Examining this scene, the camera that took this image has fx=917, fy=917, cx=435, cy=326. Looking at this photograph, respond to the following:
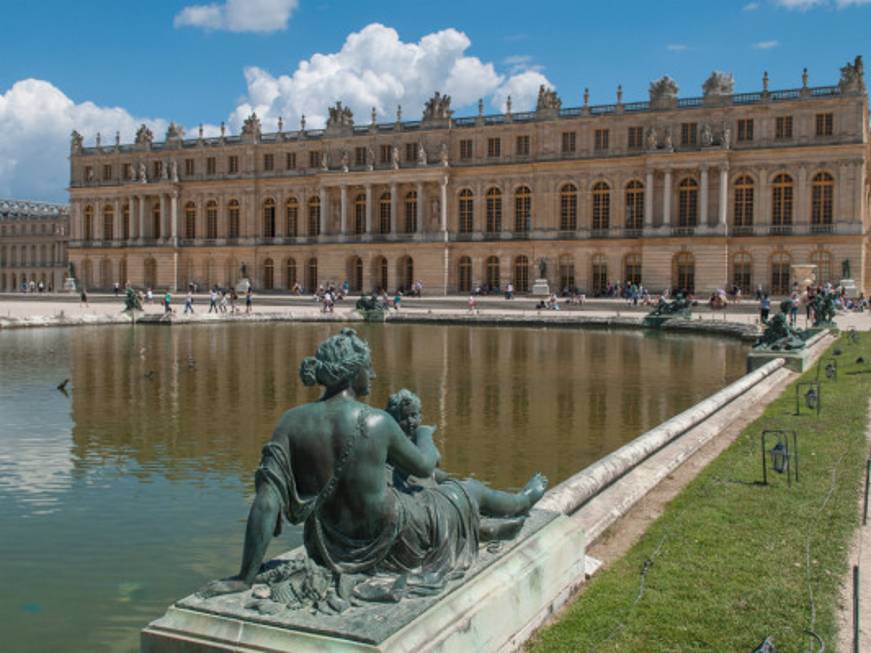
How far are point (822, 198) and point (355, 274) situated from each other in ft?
110

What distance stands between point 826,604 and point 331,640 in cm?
366

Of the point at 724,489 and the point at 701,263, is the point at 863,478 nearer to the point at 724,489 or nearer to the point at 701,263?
the point at 724,489

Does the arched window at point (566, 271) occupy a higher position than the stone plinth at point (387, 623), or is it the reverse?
the arched window at point (566, 271)

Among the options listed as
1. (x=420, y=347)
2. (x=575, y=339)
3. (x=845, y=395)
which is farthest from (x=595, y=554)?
(x=575, y=339)

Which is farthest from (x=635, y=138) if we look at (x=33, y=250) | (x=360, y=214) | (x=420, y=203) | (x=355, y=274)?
(x=33, y=250)

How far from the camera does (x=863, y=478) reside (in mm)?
9859

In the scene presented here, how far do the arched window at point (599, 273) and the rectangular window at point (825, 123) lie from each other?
50.2 feet

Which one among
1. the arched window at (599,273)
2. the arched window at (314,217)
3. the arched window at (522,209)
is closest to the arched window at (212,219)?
the arched window at (314,217)

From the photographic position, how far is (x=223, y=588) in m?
4.93

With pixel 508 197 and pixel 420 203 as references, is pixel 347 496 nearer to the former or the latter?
pixel 508 197

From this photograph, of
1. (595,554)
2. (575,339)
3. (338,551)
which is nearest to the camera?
(338,551)

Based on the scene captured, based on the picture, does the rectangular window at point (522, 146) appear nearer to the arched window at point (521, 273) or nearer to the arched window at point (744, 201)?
the arched window at point (521, 273)

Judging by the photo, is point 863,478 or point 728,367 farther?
point 728,367

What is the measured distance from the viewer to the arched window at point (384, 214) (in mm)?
69438
